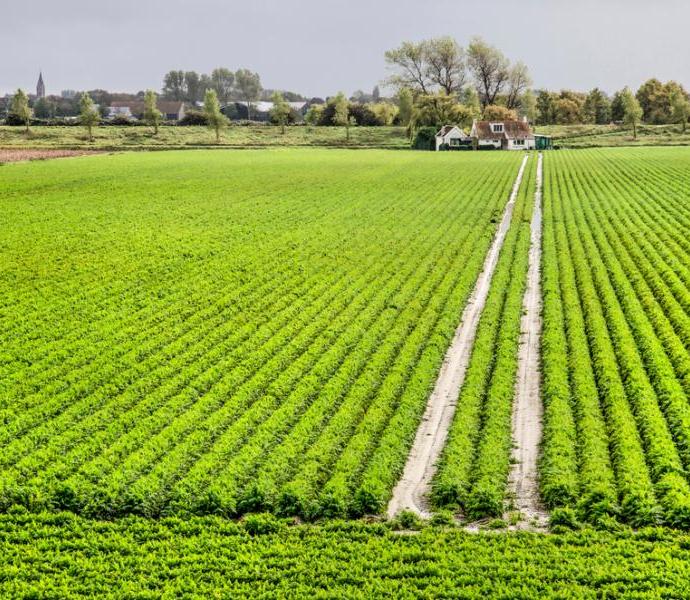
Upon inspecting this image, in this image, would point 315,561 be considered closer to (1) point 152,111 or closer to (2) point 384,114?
(1) point 152,111

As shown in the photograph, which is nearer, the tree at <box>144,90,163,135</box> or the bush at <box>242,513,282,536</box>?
the bush at <box>242,513,282,536</box>

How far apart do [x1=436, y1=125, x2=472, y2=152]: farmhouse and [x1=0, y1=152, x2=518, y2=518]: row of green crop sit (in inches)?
3044

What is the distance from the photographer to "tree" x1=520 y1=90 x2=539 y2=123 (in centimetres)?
15612

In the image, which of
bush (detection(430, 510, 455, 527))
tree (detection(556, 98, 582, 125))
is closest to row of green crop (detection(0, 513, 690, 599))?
bush (detection(430, 510, 455, 527))

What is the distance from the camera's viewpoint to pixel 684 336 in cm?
2252

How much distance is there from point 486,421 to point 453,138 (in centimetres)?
11145

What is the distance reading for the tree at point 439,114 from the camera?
13125 centimetres

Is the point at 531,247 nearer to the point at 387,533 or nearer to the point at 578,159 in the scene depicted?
the point at 387,533

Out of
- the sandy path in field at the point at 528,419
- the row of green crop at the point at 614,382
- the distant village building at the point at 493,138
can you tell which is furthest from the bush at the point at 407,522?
the distant village building at the point at 493,138

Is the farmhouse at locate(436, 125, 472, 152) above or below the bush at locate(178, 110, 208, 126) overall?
below

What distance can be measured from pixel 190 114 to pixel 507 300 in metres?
134

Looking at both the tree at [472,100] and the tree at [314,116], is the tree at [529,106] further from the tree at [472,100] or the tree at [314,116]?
the tree at [314,116]

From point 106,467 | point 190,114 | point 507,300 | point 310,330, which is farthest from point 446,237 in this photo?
point 190,114

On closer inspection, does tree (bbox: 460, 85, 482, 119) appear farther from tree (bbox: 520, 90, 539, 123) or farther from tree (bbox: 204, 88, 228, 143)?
tree (bbox: 204, 88, 228, 143)
